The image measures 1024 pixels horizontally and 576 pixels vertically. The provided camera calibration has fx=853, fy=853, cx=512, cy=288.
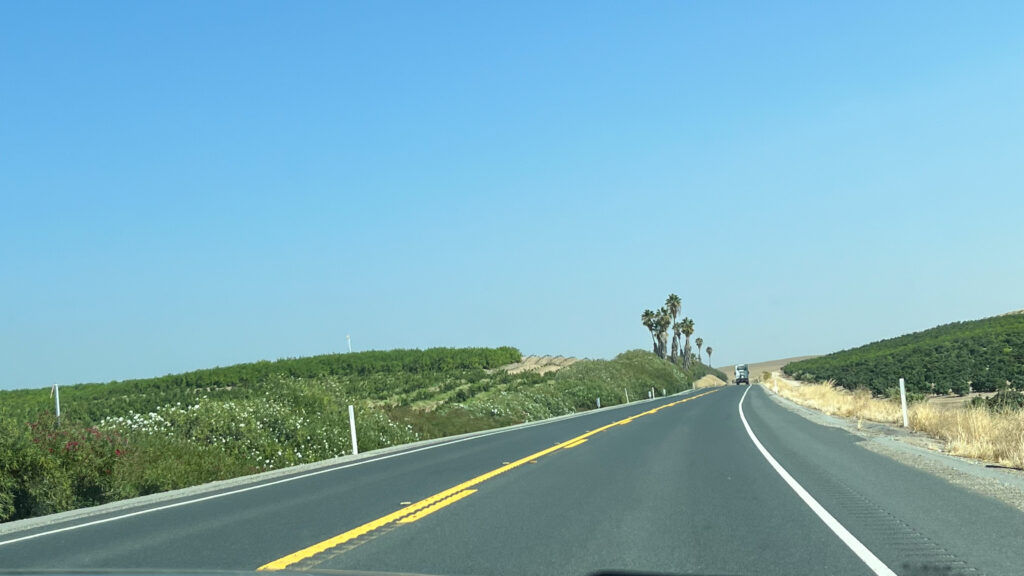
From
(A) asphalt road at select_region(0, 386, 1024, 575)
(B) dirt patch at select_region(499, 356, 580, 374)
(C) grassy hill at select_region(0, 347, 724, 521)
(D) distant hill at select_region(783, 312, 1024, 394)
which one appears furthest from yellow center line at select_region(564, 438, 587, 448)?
(B) dirt patch at select_region(499, 356, 580, 374)

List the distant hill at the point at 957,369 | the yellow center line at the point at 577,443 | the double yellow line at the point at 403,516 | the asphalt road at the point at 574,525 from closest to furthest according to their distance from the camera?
the asphalt road at the point at 574,525 < the double yellow line at the point at 403,516 < the yellow center line at the point at 577,443 < the distant hill at the point at 957,369

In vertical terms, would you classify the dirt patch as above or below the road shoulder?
above

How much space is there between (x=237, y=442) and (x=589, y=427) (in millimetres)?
11587

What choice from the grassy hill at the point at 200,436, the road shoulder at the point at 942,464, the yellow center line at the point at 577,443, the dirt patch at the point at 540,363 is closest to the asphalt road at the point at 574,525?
the road shoulder at the point at 942,464

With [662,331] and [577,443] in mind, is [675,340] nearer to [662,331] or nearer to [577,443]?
[662,331]

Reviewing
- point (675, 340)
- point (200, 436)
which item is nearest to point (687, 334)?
point (675, 340)

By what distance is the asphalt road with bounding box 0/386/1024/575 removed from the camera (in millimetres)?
6719

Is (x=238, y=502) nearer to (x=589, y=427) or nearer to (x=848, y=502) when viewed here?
(x=848, y=502)

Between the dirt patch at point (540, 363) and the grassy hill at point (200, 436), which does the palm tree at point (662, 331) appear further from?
the grassy hill at point (200, 436)

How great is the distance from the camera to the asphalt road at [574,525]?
672 centimetres

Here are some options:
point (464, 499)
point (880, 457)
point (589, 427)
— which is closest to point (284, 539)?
point (464, 499)

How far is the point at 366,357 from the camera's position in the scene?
110688 millimetres

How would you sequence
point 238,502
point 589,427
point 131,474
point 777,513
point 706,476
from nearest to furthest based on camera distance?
point 777,513, point 238,502, point 706,476, point 131,474, point 589,427

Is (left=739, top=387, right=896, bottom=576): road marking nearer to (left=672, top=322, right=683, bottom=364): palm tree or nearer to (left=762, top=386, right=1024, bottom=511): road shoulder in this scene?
(left=762, top=386, right=1024, bottom=511): road shoulder
